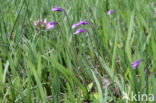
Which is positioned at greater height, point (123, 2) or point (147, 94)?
point (123, 2)

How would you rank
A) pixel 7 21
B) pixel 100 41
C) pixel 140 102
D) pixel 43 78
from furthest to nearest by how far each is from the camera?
pixel 7 21
pixel 100 41
pixel 43 78
pixel 140 102

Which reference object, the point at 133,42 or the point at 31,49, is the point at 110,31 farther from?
the point at 31,49

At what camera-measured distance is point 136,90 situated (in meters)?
0.87

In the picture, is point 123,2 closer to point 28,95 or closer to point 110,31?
point 110,31

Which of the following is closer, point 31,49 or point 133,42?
point 31,49

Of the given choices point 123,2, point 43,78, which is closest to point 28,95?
point 43,78

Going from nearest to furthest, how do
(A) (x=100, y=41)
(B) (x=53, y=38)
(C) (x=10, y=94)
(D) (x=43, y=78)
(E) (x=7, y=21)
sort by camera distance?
1. (C) (x=10, y=94)
2. (D) (x=43, y=78)
3. (A) (x=100, y=41)
4. (B) (x=53, y=38)
5. (E) (x=7, y=21)

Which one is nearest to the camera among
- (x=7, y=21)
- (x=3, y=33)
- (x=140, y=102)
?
(x=140, y=102)

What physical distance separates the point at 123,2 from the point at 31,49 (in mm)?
1225

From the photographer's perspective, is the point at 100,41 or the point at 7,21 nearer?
the point at 100,41

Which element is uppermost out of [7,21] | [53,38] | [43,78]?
[7,21]

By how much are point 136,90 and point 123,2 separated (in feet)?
4.72

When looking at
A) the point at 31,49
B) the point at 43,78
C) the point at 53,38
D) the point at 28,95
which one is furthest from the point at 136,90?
the point at 53,38

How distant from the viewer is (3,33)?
157 cm
